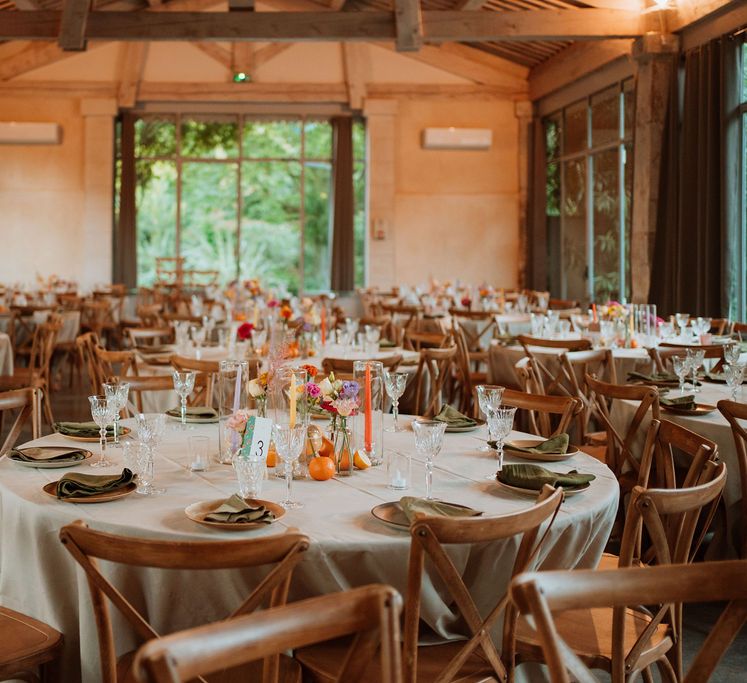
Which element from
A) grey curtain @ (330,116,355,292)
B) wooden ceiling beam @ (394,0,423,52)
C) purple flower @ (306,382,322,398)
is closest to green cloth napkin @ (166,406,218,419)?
purple flower @ (306,382,322,398)

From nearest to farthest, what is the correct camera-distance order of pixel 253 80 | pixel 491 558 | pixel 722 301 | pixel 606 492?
pixel 491 558 < pixel 606 492 < pixel 722 301 < pixel 253 80

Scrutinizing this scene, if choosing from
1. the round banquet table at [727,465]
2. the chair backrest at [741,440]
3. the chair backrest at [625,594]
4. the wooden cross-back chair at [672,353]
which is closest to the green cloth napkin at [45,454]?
the chair backrest at [625,594]

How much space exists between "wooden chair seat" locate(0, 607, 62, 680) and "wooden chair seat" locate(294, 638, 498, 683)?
1.95 feet

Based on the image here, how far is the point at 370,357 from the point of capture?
223 inches

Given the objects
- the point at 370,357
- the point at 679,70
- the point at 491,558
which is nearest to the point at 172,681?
the point at 491,558

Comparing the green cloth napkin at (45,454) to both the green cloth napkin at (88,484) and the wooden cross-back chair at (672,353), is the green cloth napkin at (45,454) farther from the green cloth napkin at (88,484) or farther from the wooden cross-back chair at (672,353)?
the wooden cross-back chair at (672,353)

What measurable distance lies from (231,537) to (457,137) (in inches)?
520

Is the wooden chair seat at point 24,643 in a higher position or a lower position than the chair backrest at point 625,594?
lower

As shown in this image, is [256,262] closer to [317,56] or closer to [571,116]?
[317,56]

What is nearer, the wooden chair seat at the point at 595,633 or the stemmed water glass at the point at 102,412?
the wooden chair seat at the point at 595,633

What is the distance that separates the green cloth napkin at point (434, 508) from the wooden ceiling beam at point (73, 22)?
9.18 metres

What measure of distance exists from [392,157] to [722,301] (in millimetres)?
7214

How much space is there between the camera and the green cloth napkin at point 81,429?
312cm

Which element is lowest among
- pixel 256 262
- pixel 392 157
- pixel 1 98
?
pixel 256 262
